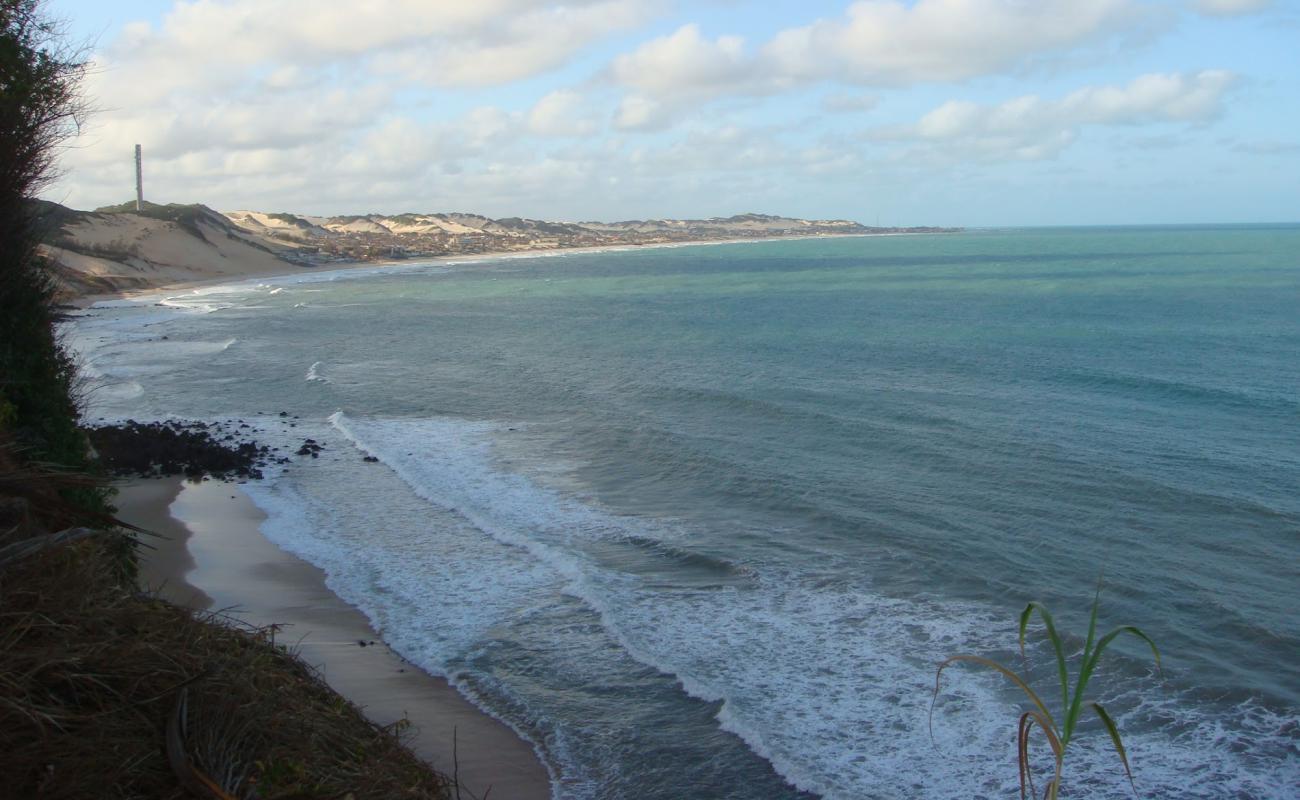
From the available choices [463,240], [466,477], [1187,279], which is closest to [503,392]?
[466,477]

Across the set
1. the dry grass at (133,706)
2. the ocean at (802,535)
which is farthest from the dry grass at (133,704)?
the ocean at (802,535)

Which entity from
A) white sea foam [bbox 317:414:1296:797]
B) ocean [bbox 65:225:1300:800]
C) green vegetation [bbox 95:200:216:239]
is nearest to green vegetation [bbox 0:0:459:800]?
ocean [bbox 65:225:1300:800]

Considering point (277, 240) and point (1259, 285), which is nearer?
point (1259, 285)

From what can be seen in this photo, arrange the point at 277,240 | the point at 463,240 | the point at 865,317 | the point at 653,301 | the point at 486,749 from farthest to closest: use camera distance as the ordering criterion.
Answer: the point at 463,240, the point at 277,240, the point at 653,301, the point at 865,317, the point at 486,749

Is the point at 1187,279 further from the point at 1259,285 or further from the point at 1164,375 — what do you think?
the point at 1164,375

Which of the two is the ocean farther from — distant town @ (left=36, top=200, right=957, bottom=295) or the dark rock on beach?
distant town @ (left=36, top=200, right=957, bottom=295)

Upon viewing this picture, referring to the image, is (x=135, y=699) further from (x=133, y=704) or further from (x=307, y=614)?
(x=307, y=614)
